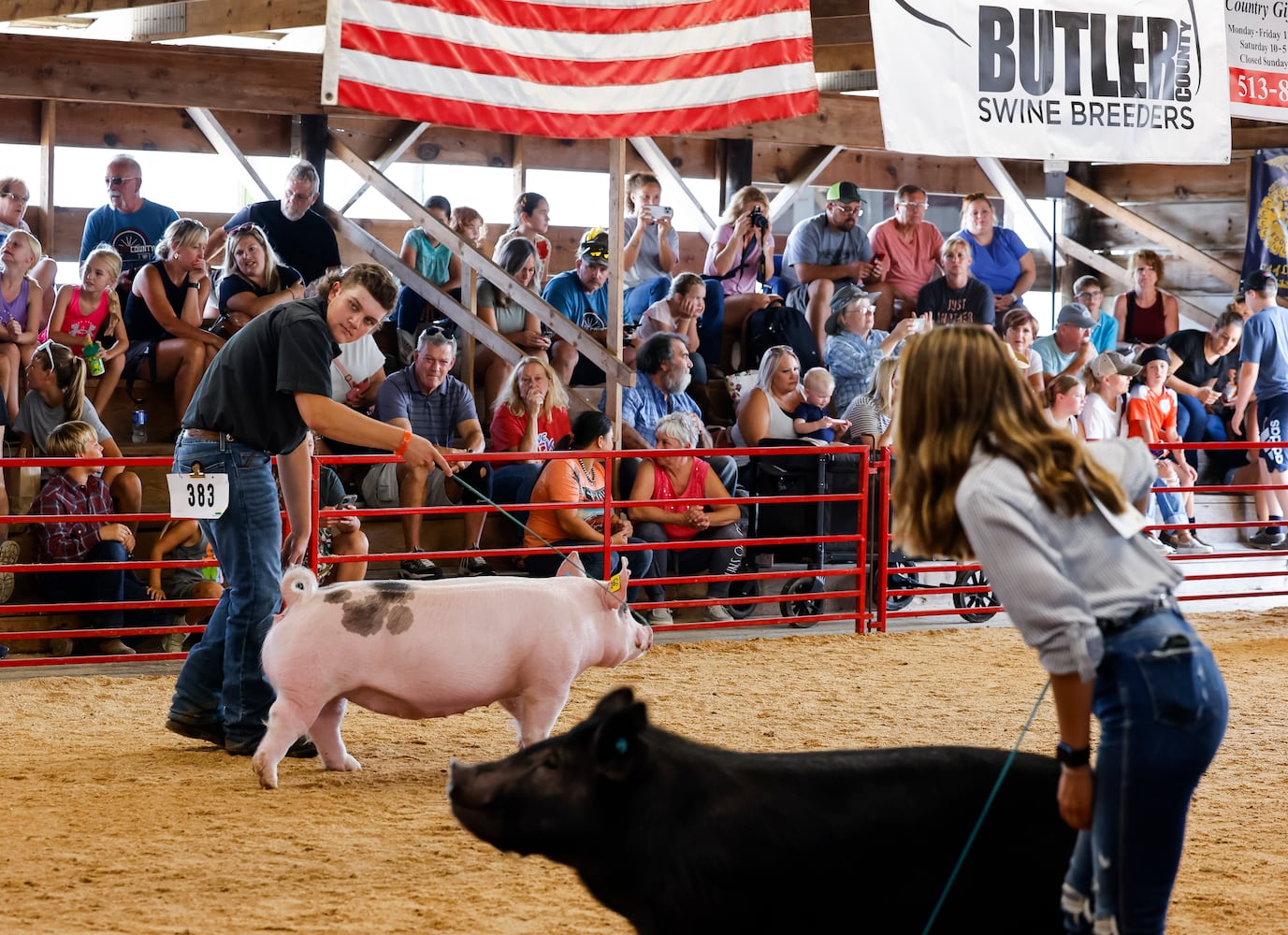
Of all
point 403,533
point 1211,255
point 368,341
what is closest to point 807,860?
point 403,533

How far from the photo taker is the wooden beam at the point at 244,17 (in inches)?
332

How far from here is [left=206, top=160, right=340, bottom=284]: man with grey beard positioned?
8688 mm

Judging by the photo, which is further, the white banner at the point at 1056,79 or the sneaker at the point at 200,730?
the white banner at the point at 1056,79

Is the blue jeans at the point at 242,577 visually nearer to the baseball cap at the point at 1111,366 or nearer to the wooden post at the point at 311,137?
the wooden post at the point at 311,137

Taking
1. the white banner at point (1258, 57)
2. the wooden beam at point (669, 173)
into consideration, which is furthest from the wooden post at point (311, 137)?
the white banner at point (1258, 57)

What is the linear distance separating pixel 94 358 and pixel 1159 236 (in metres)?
8.95

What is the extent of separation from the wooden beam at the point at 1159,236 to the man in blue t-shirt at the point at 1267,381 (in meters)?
0.89

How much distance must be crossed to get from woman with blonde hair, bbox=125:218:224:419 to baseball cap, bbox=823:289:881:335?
159 inches

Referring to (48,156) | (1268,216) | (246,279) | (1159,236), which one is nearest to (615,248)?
(246,279)

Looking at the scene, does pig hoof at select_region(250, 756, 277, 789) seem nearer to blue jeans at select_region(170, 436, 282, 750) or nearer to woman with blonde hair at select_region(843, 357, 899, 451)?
blue jeans at select_region(170, 436, 282, 750)

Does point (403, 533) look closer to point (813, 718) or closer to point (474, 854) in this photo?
point (813, 718)

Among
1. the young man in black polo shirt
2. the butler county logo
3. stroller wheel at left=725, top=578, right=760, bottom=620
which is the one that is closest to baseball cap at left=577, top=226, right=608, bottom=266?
stroller wheel at left=725, top=578, right=760, bottom=620

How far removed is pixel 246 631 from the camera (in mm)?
4941

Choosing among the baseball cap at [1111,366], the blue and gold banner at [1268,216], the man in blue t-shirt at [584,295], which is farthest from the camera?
the blue and gold banner at [1268,216]
